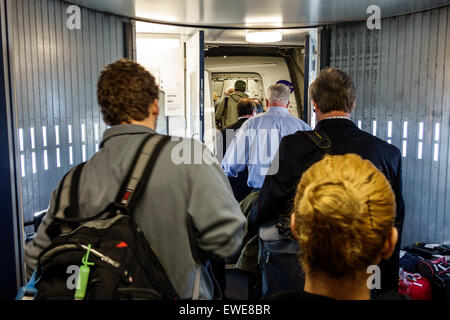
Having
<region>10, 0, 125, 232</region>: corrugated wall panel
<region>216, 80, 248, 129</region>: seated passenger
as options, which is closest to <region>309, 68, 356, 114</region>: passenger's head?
<region>10, 0, 125, 232</region>: corrugated wall panel

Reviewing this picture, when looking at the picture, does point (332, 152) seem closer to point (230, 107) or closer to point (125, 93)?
point (125, 93)

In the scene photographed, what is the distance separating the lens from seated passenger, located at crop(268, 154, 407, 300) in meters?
0.99

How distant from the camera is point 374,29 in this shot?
496 cm

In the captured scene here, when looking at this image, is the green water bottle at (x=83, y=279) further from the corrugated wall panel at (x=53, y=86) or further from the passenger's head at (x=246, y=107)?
the passenger's head at (x=246, y=107)

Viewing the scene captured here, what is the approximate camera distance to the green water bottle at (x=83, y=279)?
127 cm

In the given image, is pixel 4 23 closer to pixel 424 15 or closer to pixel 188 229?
pixel 188 229

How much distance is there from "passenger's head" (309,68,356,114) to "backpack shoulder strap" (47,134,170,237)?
109cm

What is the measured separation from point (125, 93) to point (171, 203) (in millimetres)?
512

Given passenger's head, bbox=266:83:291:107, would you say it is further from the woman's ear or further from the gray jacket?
the woman's ear

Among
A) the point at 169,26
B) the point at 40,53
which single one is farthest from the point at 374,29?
the point at 40,53

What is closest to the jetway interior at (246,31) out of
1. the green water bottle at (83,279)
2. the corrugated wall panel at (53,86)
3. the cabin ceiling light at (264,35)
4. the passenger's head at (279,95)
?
the corrugated wall panel at (53,86)

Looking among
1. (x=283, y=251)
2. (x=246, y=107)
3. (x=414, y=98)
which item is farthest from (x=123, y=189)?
(x=414, y=98)

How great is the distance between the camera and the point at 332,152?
214 cm
